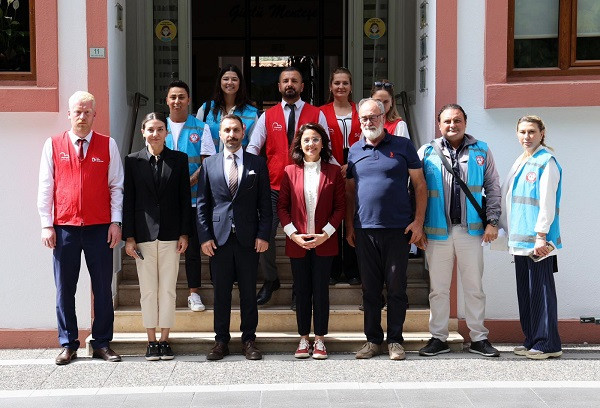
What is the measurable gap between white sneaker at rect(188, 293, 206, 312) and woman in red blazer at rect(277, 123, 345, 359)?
93 centimetres

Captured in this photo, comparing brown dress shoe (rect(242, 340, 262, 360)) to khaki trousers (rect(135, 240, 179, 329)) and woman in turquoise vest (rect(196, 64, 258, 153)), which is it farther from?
woman in turquoise vest (rect(196, 64, 258, 153))

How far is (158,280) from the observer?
24.1ft

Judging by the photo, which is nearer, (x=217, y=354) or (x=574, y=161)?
(x=217, y=354)

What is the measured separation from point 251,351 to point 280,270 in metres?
1.40

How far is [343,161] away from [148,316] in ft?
6.65

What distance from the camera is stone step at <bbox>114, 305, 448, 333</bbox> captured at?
7.84 meters

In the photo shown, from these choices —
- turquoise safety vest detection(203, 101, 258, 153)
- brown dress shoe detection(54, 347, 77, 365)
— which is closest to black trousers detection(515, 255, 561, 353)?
turquoise safety vest detection(203, 101, 258, 153)

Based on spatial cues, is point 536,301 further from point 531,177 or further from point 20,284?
point 20,284

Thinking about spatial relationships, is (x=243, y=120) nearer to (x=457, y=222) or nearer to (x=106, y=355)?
(x=457, y=222)

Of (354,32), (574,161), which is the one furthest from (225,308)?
(354,32)

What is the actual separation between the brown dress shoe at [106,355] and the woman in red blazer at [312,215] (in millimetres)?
1382

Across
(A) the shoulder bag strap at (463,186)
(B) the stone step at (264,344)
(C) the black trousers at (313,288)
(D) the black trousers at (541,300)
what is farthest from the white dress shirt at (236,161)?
(D) the black trousers at (541,300)

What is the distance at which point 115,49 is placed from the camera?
8156 millimetres

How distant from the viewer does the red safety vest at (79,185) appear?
7125 millimetres
